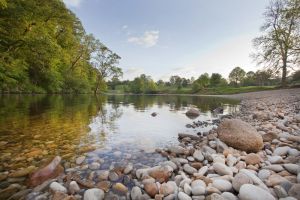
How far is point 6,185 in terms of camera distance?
3098 millimetres

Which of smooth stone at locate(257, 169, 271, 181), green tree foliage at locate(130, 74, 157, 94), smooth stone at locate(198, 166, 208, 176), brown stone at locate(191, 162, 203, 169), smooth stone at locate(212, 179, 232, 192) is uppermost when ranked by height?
green tree foliage at locate(130, 74, 157, 94)

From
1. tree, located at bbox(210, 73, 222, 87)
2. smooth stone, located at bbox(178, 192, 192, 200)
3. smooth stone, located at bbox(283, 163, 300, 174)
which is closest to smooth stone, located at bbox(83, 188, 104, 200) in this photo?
smooth stone, located at bbox(178, 192, 192, 200)

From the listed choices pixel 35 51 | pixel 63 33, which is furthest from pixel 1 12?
pixel 63 33

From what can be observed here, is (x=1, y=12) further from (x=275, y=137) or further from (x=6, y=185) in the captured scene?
(x=275, y=137)

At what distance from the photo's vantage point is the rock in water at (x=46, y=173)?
125 inches

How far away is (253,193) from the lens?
247 cm

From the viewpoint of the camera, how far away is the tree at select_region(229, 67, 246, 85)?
84.1 m

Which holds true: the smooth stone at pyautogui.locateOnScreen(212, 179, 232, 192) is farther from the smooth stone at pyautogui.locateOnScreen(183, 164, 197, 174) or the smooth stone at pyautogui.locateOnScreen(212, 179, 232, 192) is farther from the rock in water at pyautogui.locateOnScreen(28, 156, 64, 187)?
the rock in water at pyautogui.locateOnScreen(28, 156, 64, 187)

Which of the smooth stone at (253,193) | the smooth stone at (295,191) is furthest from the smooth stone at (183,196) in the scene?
the smooth stone at (295,191)

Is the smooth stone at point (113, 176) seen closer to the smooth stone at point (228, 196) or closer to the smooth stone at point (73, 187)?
the smooth stone at point (73, 187)

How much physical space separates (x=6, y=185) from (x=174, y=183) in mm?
2677

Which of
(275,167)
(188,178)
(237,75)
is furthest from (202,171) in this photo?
(237,75)

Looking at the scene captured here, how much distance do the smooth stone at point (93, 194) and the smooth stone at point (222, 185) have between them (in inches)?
65.8

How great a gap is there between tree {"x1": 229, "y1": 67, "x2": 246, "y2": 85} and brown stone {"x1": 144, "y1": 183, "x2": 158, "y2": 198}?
→ 88164 millimetres
